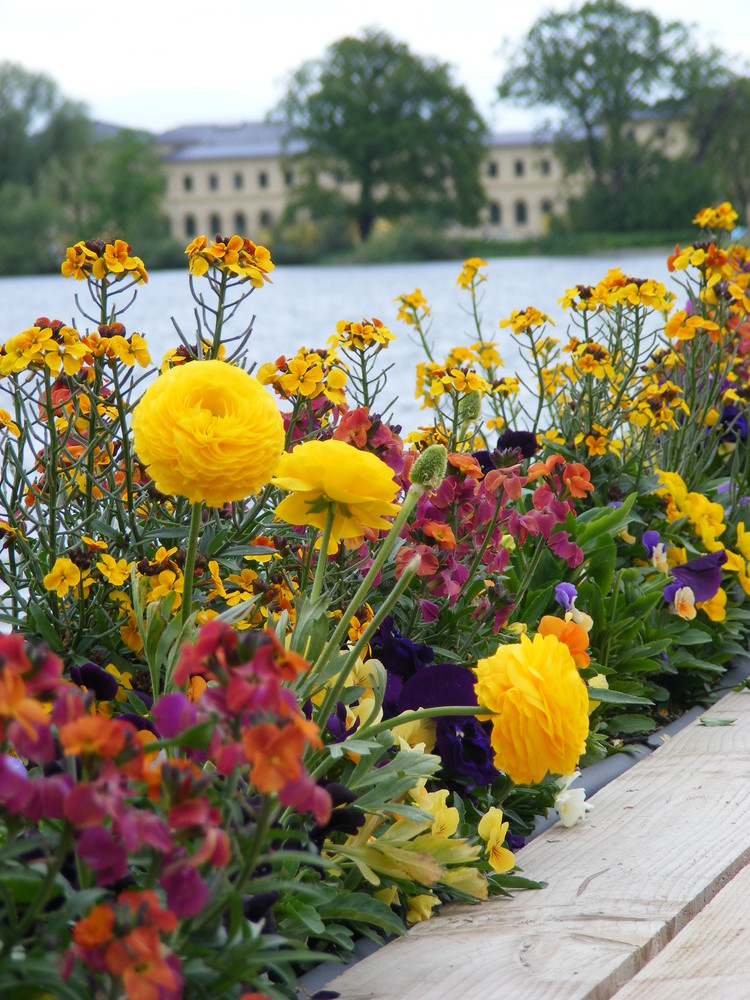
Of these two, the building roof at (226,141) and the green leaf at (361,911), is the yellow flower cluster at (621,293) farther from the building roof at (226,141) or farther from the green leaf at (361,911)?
the building roof at (226,141)

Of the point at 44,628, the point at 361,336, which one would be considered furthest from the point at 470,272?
the point at 44,628

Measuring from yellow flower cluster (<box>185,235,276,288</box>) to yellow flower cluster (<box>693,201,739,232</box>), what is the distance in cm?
164

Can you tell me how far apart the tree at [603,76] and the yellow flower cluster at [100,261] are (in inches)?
1888

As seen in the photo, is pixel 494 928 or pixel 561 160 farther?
pixel 561 160

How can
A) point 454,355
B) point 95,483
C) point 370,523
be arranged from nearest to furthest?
point 370,523 < point 95,483 < point 454,355

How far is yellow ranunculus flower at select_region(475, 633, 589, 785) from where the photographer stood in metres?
1.18

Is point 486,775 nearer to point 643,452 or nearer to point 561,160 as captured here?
point 643,452

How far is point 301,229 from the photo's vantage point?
4703cm

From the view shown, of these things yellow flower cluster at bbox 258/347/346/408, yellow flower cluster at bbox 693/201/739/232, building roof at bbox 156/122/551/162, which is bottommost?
yellow flower cluster at bbox 258/347/346/408

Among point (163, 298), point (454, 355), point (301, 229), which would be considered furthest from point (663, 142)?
point (454, 355)

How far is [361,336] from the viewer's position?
200 centimetres

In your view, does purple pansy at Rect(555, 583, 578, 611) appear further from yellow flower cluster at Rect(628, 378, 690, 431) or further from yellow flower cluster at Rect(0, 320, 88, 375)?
yellow flower cluster at Rect(0, 320, 88, 375)

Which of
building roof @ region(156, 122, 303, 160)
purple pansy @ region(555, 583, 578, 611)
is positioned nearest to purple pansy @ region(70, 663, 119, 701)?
purple pansy @ region(555, 583, 578, 611)

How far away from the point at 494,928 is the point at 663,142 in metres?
50.1
